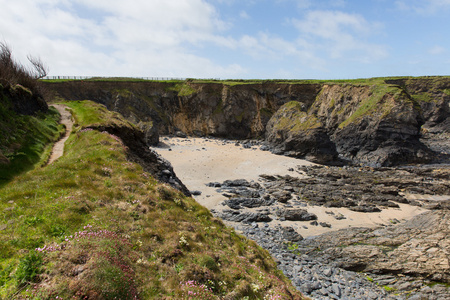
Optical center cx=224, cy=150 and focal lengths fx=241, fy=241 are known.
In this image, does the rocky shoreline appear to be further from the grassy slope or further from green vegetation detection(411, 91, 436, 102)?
green vegetation detection(411, 91, 436, 102)

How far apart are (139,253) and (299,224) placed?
19465 millimetres

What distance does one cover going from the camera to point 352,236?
2078 centimetres

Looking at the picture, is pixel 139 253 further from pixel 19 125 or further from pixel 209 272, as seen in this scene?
pixel 19 125

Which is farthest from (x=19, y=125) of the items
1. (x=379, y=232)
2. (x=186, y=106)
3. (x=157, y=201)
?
(x=186, y=106)

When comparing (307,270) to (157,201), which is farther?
(307,270)

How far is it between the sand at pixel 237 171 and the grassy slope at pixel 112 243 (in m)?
14.7

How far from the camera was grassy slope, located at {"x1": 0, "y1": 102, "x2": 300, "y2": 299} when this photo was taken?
248 inches

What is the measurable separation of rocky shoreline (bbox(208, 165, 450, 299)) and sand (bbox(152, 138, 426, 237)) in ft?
3.24

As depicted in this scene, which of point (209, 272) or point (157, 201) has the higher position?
point (157, 201)

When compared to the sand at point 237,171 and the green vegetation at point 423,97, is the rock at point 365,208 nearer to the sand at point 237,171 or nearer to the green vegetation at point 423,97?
the sand at point 237,171

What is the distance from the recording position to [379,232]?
21.4m

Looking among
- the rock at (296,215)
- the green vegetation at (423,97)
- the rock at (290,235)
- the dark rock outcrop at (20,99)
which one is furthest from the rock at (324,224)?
the green vegetation at (423,97)

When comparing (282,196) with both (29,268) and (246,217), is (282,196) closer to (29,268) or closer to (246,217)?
(246,217)

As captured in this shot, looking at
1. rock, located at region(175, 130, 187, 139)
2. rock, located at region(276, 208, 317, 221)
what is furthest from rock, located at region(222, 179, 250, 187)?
rock, located at region(175, 130, 187, 139)
